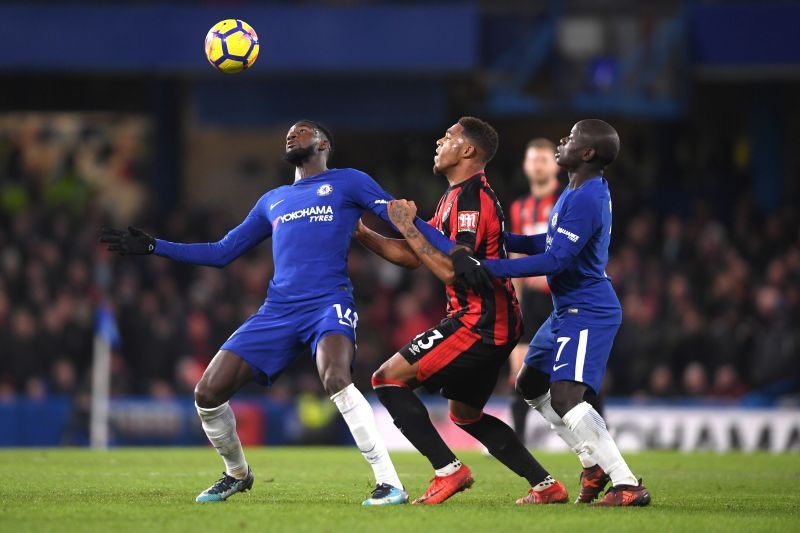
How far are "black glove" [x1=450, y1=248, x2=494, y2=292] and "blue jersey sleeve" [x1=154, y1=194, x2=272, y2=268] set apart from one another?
1.38 metres

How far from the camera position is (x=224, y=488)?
8.10 m

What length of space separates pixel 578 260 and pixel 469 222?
0.67 meters

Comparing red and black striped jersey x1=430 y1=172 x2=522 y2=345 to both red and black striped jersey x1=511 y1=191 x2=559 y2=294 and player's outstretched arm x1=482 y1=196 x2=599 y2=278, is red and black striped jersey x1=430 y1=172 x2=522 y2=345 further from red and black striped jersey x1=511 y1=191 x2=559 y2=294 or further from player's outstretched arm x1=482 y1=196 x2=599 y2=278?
red and black striped jersey x1=511 y1=191 x2=559 y2=294

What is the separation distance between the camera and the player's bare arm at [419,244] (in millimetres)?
7691

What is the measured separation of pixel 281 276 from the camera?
8078 mm

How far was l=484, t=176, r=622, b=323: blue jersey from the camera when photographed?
770 centimetres

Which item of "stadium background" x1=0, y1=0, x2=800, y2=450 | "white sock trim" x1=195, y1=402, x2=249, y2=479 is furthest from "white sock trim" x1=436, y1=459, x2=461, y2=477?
"stadium background" x1=0, y1=0, x2=800, y2=450

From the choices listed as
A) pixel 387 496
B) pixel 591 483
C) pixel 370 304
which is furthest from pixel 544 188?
pixel 370 304

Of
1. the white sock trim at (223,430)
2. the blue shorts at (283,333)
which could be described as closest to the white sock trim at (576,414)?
the blue shorts at (283,333)

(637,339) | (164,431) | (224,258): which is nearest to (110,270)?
(164,431)

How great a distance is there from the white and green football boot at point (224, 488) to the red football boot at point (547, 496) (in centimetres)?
163

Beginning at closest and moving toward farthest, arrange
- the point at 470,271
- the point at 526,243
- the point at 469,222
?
1. the point at 470,271
2. the point at 469,222
3. the point at 526,243

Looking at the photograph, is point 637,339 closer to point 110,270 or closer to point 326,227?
point 110,270

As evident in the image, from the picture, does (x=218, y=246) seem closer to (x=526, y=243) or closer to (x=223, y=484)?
(x=223, y=484)
